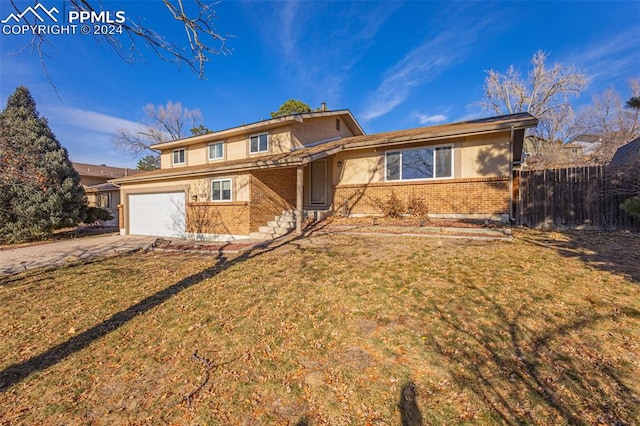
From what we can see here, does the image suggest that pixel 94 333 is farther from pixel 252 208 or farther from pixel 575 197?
pixel 575 197

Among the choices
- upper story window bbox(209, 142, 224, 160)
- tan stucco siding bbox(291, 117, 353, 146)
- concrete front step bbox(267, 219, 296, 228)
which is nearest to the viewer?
concrete front step bbox(267, 219, 296, 228)

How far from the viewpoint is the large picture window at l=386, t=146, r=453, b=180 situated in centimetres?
1046

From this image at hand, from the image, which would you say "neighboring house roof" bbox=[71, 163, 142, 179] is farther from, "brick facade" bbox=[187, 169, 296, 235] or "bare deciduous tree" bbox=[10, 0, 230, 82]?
"bare deciduous tree" bbox=[10, 0, 230, 82]

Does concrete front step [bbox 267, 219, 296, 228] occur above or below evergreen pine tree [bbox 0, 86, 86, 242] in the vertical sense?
below

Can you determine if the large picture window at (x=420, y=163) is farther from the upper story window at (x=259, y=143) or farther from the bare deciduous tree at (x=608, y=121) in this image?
the bare deciduous tree at (x=608, y=121)

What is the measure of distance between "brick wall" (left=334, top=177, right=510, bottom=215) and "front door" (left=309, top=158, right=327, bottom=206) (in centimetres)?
143

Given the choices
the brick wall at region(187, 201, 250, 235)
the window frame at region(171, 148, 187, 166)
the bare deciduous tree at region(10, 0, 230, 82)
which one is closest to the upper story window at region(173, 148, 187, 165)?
the window frame at region(171, 148, 187, 166)

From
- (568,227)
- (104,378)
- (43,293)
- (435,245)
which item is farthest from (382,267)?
(568,227)

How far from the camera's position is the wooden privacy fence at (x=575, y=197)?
9109 millimetres

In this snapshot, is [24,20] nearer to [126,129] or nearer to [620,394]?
[620,394]

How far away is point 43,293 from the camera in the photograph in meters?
6.23

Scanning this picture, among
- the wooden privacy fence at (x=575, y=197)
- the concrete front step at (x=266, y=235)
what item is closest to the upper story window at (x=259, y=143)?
the concrete front step at (x=266, y=235)

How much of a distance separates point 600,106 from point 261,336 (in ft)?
124

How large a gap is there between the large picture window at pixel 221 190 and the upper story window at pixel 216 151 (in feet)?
11.4
